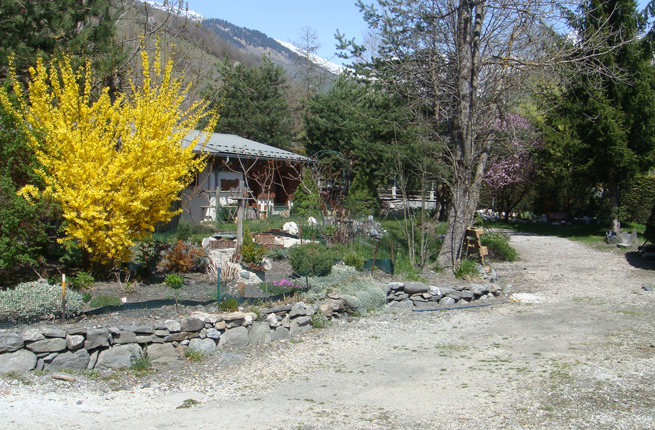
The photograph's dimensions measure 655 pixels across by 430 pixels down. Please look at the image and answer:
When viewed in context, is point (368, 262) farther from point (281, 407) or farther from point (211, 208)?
point (211, 208)

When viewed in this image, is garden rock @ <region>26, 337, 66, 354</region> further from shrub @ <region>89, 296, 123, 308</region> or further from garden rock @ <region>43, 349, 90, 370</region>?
shrub @ <region>89, 296, 123, 308</region>

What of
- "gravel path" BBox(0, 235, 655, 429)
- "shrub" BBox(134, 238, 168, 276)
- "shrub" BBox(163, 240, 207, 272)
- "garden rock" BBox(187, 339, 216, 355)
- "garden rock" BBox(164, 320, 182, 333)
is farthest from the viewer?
"shrub" BBox(163, 240, 207, 272)

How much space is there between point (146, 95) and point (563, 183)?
1682 cm

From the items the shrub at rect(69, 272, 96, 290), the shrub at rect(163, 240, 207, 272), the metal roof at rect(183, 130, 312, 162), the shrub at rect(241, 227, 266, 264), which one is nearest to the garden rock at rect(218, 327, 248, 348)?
the shrub at rect(69, 272, 96, 290)

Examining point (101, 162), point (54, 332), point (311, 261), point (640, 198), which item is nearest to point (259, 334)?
point (311, 261)

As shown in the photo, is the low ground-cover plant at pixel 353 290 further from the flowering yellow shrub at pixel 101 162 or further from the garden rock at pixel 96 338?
the garden rock at pixel 96 338

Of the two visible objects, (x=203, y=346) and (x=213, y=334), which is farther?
(x=213, y=334)

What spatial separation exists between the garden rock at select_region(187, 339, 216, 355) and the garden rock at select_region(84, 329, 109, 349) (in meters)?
0.93

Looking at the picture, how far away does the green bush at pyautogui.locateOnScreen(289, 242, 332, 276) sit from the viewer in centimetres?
803

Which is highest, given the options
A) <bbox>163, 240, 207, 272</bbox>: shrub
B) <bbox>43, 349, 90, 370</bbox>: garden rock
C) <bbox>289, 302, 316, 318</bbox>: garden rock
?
<bbox>163, 240, 207, 272</bbox>: shrub

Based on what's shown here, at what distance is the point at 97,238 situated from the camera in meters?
6.86

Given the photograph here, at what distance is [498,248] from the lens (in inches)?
493

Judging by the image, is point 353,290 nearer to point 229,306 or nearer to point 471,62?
point 229,306

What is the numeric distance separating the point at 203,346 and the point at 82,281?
2027 millimetres
